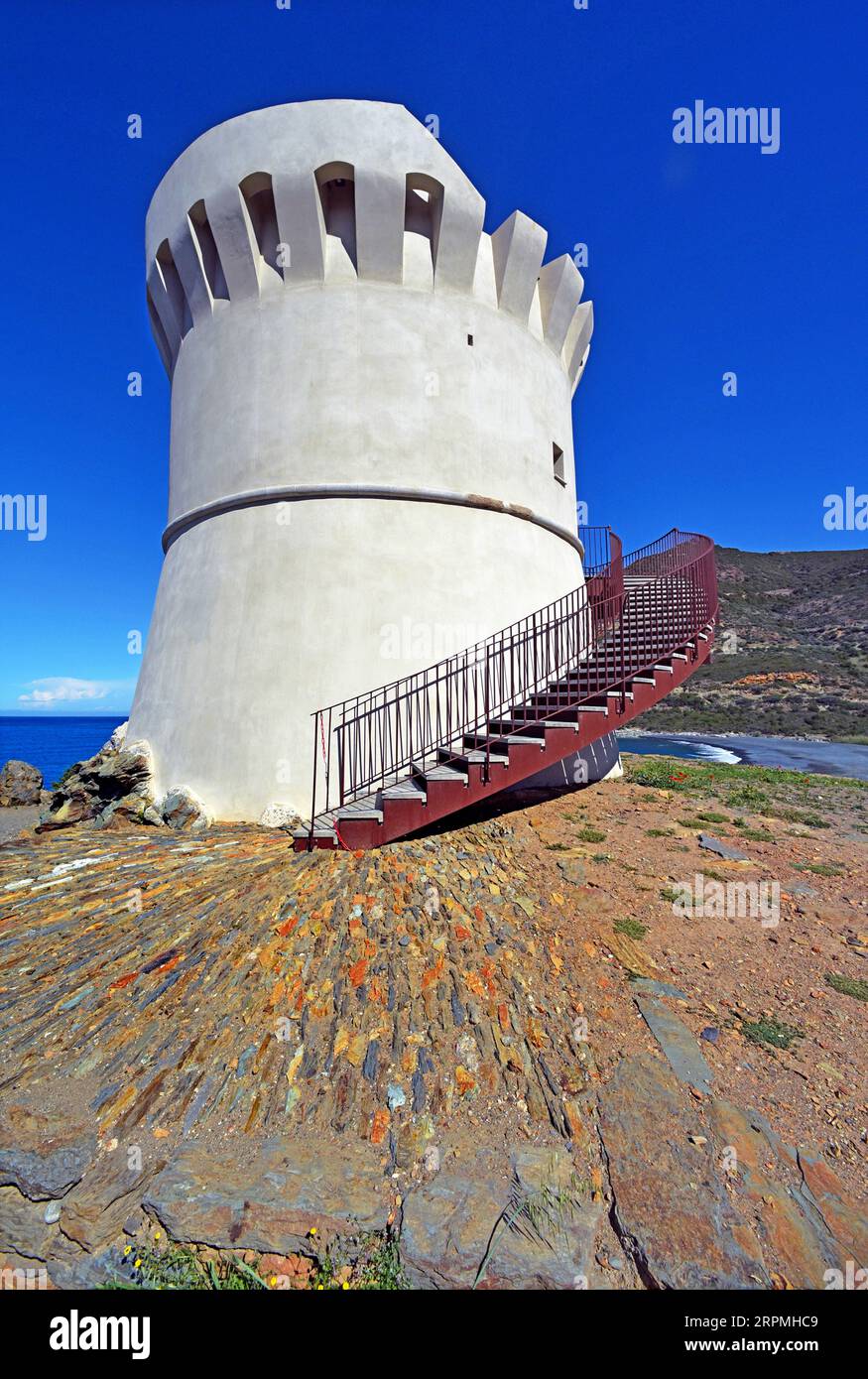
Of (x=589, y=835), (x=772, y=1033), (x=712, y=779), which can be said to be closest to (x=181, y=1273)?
(x=772, y=1033)

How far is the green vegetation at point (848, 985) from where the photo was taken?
17.1 feet

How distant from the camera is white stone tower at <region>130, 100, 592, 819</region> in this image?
9844 mm

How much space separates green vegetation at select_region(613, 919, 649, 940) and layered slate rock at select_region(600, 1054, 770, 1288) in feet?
6.90

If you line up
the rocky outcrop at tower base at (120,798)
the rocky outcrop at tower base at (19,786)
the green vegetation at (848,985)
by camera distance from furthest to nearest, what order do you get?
1. the rocky outcrop at tower base at (19,786)
2. the rocky outcrop at tower base at (120,798)
3. the green vegetation at (848,985)

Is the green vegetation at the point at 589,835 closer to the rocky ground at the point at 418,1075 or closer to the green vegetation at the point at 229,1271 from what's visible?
the rocky ground at the point at 418,1075

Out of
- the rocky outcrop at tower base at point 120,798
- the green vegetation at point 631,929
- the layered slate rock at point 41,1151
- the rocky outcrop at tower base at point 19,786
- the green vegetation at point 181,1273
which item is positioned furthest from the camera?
the rocky outcrop at tower base at point 19,786

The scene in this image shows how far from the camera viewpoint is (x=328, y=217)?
10508mm

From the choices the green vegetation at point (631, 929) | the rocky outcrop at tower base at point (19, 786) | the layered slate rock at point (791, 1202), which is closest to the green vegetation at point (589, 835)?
the green vegetation at point (631, 929)

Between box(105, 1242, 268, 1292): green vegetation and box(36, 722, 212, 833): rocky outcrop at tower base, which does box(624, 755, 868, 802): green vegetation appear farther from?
box(105, 1242, 268, 1292): green vegetation

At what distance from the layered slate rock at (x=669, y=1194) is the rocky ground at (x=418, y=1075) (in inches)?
0.5

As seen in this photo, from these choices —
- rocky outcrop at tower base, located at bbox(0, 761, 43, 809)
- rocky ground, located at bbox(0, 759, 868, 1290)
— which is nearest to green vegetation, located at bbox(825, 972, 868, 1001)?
rocky ground, located at bbox(0, 759, 868, 1290)

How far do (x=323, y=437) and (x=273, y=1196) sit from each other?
1030 cm

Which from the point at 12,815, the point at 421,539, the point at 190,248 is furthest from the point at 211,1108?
the point at 12,815

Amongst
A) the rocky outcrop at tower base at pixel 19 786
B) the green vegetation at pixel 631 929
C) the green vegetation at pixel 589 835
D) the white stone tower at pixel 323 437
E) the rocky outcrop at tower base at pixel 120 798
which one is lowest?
the rocky outcrop at tower base at pixel 19 786
